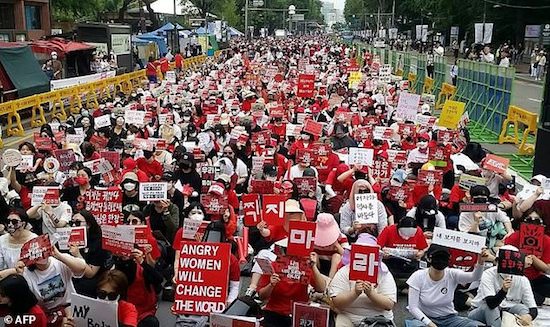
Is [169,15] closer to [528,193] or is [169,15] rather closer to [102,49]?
[102,49]

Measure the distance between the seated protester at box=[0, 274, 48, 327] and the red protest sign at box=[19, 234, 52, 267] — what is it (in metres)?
0.34

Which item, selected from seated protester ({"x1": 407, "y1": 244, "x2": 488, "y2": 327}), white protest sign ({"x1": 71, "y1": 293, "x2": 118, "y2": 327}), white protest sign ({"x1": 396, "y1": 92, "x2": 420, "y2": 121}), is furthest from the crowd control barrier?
seated protester ({"x1": 407, "y1": 244, "x2": 488, "y2": 327})

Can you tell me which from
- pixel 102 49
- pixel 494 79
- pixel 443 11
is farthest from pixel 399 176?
pixel 443 11

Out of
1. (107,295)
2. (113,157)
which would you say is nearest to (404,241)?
(107,295)

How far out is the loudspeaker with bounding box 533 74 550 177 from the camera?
13.3m

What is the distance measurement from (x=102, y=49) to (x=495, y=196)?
3186cm

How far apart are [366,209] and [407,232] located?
65cm

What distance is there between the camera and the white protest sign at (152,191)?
8273 millimetres

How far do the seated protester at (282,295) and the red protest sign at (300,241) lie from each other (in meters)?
0.16

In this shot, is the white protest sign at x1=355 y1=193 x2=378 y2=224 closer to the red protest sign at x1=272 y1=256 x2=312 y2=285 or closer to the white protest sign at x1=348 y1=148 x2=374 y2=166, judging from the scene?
the white protest sign at x1=348 y1=148 x2=374 y2=166

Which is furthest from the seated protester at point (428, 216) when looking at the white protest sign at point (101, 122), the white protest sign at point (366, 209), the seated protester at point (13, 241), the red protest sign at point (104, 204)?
the white protest sign at point (101, 122)

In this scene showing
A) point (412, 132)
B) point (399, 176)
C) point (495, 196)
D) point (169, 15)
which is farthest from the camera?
point (169, 15)

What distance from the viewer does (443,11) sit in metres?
66.6

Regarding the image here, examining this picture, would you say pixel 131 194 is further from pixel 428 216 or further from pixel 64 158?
pixel 428 216
